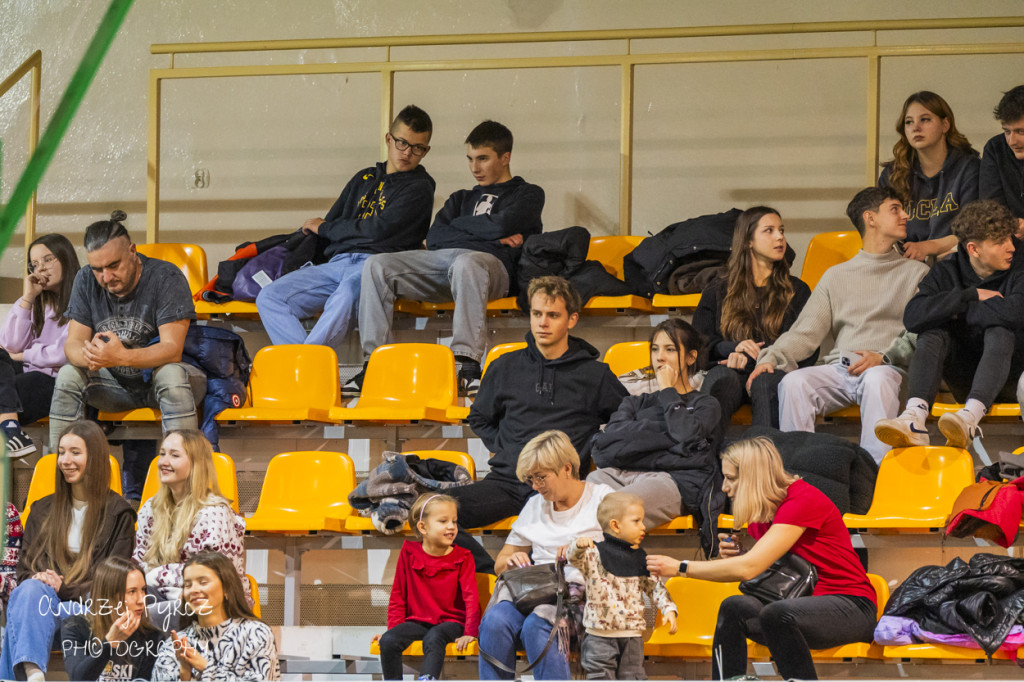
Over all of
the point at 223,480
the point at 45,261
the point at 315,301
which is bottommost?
the point at 223,480

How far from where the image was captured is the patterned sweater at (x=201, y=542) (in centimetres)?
319

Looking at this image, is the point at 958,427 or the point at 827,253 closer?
the point at 958,427

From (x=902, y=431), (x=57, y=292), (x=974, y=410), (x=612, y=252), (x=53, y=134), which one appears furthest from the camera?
(x=612, y=252)

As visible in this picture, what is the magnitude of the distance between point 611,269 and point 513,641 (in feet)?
7.38

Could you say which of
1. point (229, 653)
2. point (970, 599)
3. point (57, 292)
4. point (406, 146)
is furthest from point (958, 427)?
point (57, 292)

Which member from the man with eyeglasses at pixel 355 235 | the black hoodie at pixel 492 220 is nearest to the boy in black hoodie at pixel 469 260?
the black hoodie at pixel 492 220

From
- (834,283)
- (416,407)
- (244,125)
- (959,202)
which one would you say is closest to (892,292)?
(834,283)

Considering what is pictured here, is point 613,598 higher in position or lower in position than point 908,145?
lower

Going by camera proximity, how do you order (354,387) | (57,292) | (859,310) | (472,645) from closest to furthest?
(472,645) < (859,310) < (354,387) < (57,292)

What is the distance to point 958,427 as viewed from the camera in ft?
11.9

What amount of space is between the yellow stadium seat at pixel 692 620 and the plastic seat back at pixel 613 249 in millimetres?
1919

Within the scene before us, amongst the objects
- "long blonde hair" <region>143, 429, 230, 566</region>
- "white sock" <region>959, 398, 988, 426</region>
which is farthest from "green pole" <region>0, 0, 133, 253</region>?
"white sock" <region>959, 398, 988, 426</region>

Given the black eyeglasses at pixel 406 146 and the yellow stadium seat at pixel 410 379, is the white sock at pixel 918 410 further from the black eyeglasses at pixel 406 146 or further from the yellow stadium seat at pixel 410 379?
the black eyeglasses at pixel 406 146

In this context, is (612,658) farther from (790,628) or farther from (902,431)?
(902,431)
